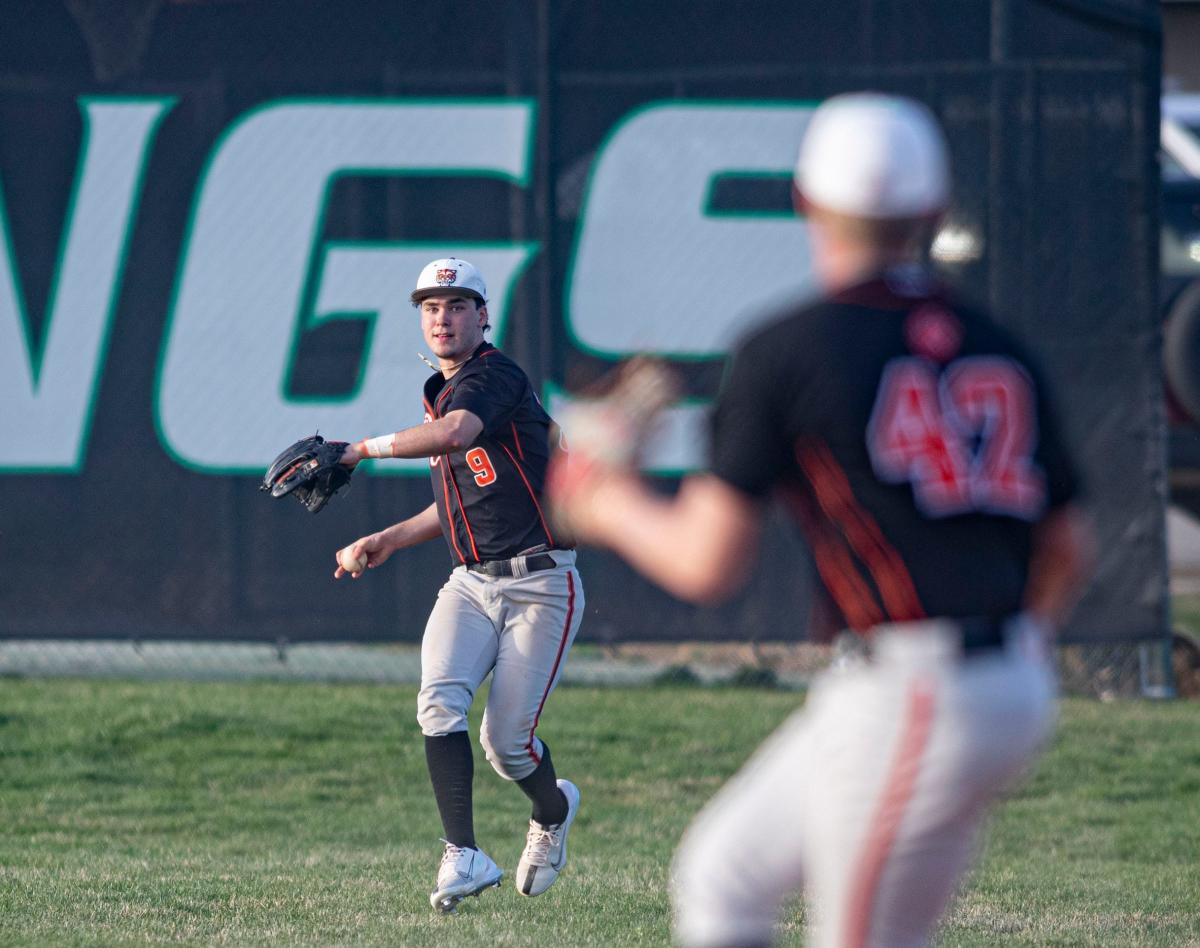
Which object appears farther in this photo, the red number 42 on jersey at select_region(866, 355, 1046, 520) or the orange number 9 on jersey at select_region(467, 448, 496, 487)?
the orange number 9 on jersey at select_region(467, 448, 496, 487)

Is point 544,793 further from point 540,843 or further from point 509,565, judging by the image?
point 509,565

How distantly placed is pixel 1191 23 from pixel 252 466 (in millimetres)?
19879

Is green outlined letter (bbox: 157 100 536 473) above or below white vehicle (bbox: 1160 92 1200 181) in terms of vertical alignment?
below

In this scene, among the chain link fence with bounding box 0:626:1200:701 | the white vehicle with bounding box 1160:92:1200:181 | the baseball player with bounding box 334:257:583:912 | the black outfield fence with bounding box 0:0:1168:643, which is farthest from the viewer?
the white vehicle with bounding box 1160:92:1200:181

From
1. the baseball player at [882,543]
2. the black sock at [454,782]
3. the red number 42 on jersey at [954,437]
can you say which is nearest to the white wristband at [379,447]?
the black sock at [454,782]

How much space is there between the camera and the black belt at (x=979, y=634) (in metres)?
2.98

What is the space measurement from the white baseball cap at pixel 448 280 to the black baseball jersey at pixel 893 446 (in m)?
3.42

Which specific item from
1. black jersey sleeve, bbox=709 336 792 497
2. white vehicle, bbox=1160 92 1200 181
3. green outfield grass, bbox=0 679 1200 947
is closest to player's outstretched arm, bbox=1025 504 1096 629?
black jersey sleeve, bbox=709 336 792 497

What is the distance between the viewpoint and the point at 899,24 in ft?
33.8

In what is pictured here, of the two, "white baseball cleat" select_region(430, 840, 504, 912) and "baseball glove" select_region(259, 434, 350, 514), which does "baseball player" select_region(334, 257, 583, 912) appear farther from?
"baseball glove" select_region(259, 434, 350, 514)

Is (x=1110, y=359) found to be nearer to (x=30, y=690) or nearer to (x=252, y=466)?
(x=252, y=466)

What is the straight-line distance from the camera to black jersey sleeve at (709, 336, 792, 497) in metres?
2.98

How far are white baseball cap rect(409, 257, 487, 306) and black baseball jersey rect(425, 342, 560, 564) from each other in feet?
0.76

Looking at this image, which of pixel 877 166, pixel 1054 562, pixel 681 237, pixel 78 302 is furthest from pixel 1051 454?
pixel 78 302
